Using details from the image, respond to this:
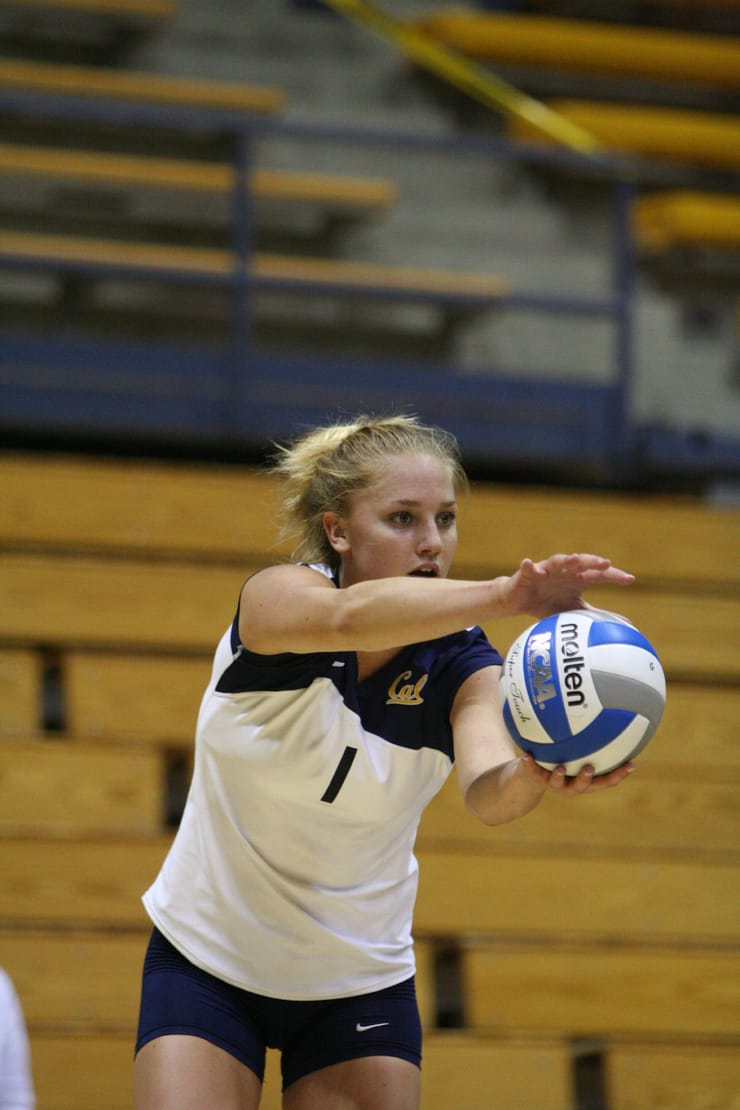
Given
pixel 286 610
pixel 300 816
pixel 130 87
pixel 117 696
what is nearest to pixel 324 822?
pixel 300 816

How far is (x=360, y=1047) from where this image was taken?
2.31m

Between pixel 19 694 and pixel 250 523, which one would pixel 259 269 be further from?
pixel 19 694

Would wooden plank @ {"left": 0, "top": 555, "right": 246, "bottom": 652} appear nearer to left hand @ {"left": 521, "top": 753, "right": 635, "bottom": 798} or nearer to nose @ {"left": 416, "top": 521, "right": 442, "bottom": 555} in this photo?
nose @ {"left": 416, "top": 521, "right": 442, "bottom": 555}

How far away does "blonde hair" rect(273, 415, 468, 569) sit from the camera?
2344 millimetres

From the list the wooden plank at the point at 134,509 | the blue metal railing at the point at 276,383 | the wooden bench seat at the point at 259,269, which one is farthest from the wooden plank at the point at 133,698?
the wooden bench seat at the point at 259,269

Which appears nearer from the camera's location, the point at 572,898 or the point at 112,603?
the point at 572,898

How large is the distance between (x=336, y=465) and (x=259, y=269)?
12.6 ft

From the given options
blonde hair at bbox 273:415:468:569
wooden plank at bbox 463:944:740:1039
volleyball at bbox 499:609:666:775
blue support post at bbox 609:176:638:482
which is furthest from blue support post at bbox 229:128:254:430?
volleyball at bbox 499:609:666:775

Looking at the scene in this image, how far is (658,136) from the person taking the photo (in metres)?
6.95

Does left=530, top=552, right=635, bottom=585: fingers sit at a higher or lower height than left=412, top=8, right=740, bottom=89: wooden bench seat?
lower

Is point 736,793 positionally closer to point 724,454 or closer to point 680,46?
point 724,454

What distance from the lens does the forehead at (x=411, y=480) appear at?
2.28 metres

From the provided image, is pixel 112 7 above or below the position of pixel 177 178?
above

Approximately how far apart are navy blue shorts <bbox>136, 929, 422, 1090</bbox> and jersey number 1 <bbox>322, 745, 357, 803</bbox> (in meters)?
0.33
